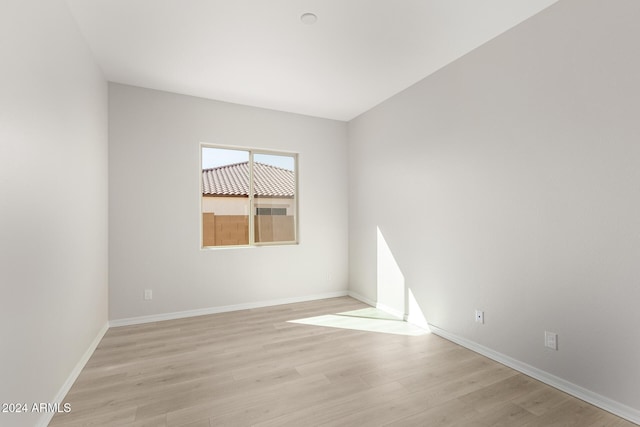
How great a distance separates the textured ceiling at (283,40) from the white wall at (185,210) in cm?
37

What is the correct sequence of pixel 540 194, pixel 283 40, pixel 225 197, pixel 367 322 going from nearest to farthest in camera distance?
pixel 540 194 → pixel 283 40 → pixel 367 322 → pixel 225 197

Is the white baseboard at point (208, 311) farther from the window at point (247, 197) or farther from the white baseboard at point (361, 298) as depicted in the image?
the window at point (247, 197)

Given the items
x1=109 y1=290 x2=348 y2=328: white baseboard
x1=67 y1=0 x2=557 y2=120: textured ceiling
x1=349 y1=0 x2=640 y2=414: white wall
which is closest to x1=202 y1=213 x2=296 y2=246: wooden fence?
x1=109 y1=290 x2=348 y2=328: white baseboard

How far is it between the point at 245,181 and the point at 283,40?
6.81ft

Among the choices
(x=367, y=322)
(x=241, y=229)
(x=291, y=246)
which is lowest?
(x=367, y=322)

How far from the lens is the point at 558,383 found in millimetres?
2133

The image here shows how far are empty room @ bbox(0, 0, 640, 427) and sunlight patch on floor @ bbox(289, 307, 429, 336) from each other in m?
0.04

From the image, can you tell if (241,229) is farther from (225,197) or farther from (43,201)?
(43,201)

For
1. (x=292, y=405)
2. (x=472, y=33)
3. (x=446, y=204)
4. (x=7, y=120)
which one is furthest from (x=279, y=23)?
(x=292, y=405)

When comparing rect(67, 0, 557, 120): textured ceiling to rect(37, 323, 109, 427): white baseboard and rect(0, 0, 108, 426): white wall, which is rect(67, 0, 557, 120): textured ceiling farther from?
rect(37, 323, 109, 427): white baseboard

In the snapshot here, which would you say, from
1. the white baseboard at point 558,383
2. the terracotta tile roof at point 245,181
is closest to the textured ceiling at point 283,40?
the terracotta tile roof at point 245,181

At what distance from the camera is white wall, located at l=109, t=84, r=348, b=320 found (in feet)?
11.3

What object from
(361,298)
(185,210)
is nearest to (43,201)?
(185,210)

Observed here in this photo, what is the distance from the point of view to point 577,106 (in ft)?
6.68
